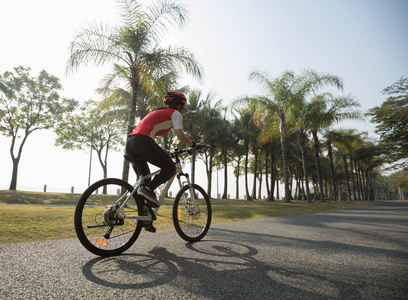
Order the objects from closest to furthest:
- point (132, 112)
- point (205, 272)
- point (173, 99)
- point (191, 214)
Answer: point (205, 272) < point (173, 99) < point (191, 214) < point (132, 112)

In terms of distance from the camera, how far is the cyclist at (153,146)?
3.17 meters

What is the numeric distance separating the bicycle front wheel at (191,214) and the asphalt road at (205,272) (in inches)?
12.6

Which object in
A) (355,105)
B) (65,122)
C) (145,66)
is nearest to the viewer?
(145,66)

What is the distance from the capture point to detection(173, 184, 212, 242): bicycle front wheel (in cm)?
363

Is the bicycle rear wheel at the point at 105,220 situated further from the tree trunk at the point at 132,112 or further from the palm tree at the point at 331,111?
the palm tree at the point at 331,111

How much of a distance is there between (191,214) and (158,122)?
165cm

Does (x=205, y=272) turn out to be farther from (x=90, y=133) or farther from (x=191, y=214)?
(x=90, y=133)

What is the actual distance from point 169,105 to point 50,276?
255 cm

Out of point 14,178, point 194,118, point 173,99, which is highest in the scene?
point 194,118

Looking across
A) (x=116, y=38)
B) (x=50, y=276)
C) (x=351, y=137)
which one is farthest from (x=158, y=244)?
(x=351, y=137)

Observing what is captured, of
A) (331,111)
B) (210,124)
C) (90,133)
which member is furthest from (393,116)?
(90,133)

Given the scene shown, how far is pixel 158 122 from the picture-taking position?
3316 mm

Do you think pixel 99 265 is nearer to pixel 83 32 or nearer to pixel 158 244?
pixel 158 244

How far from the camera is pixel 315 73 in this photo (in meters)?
18.2
